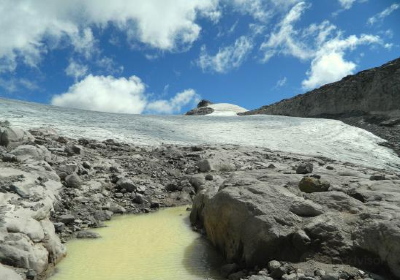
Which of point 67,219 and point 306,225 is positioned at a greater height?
point 306,225

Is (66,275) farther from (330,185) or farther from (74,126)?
(74,126)

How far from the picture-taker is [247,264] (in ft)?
17.9

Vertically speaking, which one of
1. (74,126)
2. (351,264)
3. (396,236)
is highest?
(74,126)

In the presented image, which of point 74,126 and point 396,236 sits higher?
point 74,126

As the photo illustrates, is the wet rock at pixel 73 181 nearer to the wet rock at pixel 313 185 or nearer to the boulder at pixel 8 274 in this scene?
the boulder at pixel 8 274

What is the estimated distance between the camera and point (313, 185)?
6695 mm

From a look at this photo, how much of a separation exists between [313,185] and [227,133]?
16.7 metres

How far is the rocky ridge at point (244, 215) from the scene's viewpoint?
4945mm

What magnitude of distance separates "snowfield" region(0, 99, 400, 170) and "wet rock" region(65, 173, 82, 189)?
6.86 metres

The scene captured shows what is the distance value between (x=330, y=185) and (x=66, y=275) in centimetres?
508

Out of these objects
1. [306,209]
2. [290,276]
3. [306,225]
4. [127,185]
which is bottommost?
[290,276]

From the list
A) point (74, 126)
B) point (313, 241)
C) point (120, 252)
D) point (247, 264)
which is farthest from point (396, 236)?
point (74, 126)

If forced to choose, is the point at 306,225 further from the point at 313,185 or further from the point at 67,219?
the point at 67,219

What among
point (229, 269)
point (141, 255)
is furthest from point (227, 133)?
point (229, 269)
